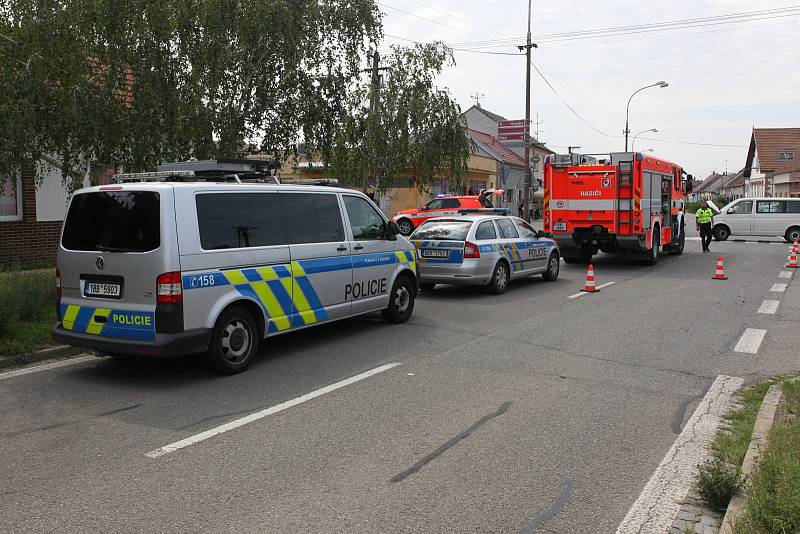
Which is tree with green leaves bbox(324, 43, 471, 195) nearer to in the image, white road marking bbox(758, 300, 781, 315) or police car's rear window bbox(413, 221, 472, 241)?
police car's rear window bbox(413, 221, 472, 241)

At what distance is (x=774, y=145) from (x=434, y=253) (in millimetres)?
74417

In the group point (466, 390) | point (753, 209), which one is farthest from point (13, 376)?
point (753, 209)

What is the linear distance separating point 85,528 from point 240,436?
155 centimetres

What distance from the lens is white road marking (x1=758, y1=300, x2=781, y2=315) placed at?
11.3 m

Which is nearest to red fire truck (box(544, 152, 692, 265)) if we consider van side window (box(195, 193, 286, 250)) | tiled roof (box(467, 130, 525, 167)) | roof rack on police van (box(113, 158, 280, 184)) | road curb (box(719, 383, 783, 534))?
roof rack on police van (box(113, 158, 280, 184))

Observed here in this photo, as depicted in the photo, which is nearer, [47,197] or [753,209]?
[47,197]

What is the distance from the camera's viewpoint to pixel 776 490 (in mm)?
3771

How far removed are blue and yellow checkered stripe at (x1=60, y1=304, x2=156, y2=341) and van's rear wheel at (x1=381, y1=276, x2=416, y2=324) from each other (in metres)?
3.85

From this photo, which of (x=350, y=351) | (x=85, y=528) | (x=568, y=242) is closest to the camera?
(x=85, y=528)

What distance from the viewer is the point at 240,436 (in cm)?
520

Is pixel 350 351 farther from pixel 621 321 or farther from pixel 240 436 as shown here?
pixel 621 321

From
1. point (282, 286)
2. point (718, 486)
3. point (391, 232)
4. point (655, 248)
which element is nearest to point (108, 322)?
point (282, 286)

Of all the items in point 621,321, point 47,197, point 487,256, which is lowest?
point 621,321

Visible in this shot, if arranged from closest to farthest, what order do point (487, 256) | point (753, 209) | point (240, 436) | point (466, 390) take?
1. point (240, 436)
2. point (466, 390)
3. point (487, 256)
4. point (753, 209)
